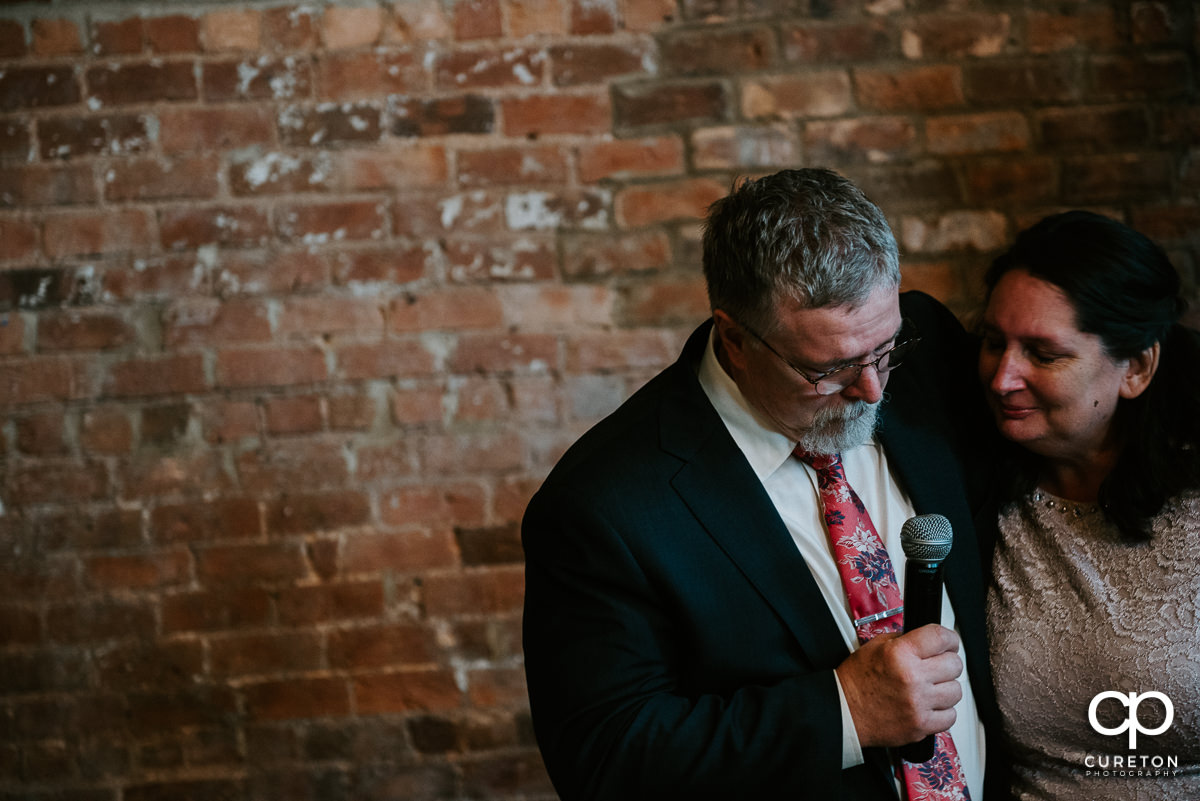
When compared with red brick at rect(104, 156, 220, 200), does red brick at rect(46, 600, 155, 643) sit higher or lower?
lower

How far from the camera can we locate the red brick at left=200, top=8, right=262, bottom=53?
6.59 feet

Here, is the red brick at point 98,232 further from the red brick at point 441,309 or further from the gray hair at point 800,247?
the gray hair at point 800,247

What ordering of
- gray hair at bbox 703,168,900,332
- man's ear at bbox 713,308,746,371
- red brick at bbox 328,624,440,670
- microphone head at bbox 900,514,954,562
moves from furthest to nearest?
1. red brick at bbox 328,624,440,670
2. man's ear at bbox 713,308,746,371
3. gray hair at bbox 703,168,900,332
4. microphone head at bbox 900,514,954,562

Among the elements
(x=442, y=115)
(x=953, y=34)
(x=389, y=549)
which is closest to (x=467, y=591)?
(x=389, y=549)

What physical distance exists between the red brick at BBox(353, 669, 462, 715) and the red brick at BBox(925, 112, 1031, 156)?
160 centimetres

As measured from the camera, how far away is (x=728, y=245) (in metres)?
1.38

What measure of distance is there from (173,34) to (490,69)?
67 centimetres

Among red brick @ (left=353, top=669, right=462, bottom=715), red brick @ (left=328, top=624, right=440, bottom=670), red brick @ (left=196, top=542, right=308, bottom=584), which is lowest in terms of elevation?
red brick @ (left=353, top=669, right=462, bottom=715)

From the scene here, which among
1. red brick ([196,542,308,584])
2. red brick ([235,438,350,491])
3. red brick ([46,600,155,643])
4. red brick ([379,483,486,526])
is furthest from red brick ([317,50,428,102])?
red brick ([46,600,155,643])

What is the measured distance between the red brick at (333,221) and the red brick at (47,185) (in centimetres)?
42

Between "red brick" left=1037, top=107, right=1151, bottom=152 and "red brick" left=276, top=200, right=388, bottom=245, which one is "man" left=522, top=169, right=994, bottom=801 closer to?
"red brick" left=276, top=200, right=388, bottom=245

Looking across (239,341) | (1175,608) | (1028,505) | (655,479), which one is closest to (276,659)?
(239,341)

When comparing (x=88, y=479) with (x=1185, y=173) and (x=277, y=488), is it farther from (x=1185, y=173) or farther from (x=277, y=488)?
(x=1185, y=173)

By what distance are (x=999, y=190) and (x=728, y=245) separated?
39.9 inches
